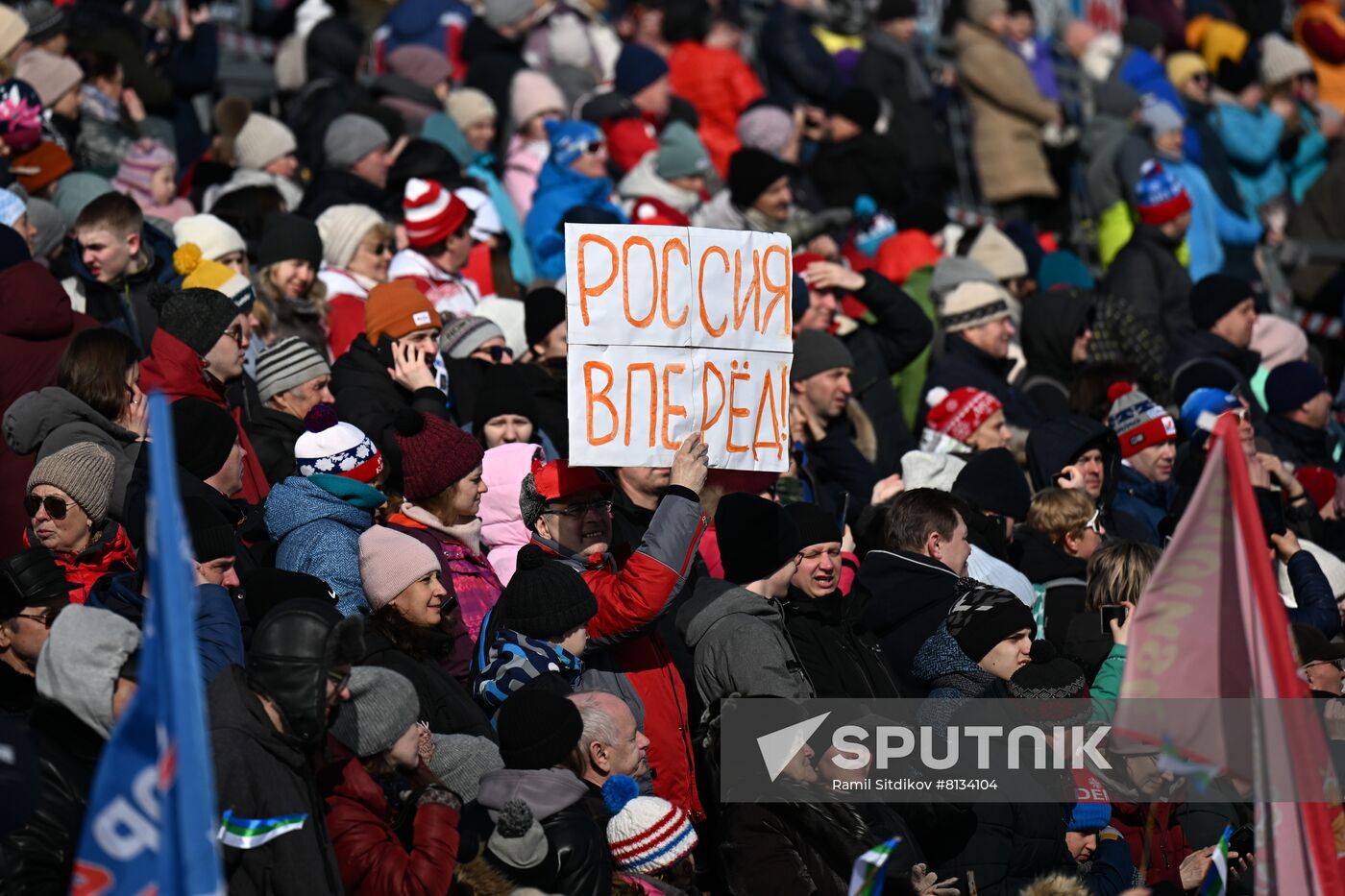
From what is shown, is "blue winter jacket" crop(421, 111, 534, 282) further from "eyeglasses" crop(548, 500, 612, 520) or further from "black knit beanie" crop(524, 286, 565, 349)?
"eyeglasses" crop(548, 500, 612, 520)

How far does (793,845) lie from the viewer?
20.6 ft

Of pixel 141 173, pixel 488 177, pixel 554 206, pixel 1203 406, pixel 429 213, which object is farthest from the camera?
pixel 488 177

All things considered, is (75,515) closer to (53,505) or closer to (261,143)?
(53,505)

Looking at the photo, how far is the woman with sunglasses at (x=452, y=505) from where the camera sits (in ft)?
23.4

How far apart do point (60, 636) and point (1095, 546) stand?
192 inches

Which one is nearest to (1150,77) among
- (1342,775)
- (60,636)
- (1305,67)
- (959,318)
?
(1305,67)

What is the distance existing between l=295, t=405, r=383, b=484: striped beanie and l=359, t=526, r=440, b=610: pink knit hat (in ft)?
1.97

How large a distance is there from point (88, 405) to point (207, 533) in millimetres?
1315

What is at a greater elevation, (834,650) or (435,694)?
(435,694)

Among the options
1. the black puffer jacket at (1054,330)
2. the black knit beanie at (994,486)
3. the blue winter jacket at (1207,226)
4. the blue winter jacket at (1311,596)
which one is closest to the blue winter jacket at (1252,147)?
the blue winter jacket at (1207,226)

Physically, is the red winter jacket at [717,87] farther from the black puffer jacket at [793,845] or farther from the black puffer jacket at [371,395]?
the black puffer jacket at [793,845]

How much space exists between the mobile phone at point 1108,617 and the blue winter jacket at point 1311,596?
4.19 ft

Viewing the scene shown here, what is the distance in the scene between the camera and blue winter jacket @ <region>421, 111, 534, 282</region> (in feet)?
38.0

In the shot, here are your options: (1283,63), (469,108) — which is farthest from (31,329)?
(1283,63)
